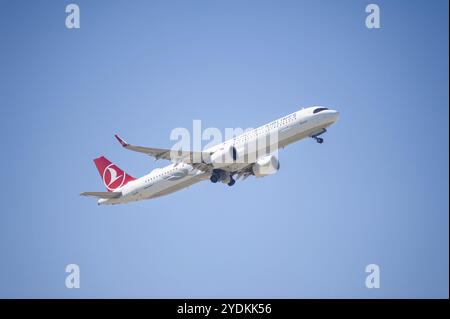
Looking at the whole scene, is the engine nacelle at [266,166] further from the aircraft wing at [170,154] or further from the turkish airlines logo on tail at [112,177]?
the turkish airlines logo on tail at [112,177]

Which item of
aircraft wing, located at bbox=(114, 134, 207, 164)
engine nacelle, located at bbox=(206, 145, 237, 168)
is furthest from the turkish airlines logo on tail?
engine nacelle, located at bbox=(206, 145, 237, 168)

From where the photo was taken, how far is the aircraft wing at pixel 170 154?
64375 millimetres

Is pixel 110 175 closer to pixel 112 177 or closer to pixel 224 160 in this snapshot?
pixel 112 177

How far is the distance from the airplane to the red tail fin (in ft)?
0.40

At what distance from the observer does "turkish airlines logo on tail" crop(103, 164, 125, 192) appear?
75125mm

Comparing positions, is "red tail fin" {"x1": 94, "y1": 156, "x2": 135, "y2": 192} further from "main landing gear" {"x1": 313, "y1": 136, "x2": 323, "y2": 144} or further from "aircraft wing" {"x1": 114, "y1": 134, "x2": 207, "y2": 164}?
"main landing gear" {"x1": 313, "y1": 136, "x2": 323, "y2": 144}

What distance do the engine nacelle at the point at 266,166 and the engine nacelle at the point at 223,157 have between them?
14.9 ft

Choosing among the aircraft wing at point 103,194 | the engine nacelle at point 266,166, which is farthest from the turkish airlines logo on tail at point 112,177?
the engine nacelle at point 266,166

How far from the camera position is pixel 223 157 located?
218 ft

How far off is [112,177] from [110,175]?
1.84ft

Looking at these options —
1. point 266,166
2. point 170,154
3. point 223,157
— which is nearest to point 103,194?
point 170,154
